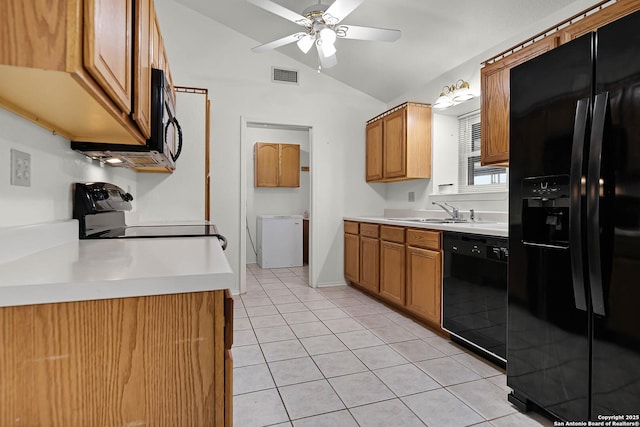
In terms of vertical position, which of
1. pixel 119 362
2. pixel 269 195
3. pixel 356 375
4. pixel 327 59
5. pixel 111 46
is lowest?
pixel 356 375

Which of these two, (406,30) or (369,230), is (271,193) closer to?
(369,230)

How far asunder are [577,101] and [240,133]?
11.0ft

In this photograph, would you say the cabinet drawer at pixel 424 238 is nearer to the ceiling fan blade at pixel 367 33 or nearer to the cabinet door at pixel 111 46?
the ceiling fan blade at pixel 367 33

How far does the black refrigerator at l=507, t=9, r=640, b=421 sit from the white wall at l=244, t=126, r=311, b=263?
4.74 metres

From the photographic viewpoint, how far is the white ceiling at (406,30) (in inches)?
104

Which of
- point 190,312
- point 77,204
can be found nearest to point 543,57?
point 190,312

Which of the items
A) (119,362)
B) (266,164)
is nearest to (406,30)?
(119,362)

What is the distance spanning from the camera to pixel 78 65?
742mm

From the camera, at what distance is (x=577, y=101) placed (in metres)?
1.46

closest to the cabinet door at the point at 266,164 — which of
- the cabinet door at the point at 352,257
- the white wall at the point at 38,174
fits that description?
the cabinet door at the point at 352,257

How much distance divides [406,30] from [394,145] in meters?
1.22

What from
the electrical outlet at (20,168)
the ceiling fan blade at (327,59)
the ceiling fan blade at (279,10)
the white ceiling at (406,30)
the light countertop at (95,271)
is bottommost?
the light countertop at (95,271)

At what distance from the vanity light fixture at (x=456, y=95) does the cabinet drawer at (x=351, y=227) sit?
5.43 ft

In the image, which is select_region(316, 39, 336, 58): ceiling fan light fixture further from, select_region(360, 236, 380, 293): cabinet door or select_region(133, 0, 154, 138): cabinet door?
select_region(360, 236, 380, 293): cabinet door
